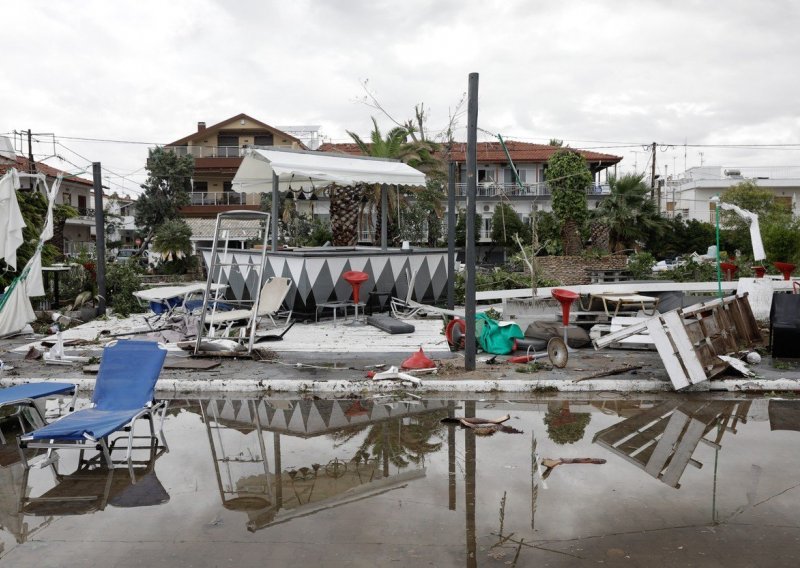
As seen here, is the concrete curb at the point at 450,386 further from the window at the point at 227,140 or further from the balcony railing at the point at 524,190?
the window at the point at 227,140

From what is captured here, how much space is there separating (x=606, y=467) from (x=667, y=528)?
1.29m

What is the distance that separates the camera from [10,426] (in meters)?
7.68

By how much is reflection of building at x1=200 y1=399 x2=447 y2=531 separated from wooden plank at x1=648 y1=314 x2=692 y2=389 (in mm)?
2709

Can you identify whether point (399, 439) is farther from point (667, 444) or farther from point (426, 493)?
point (667, 444)

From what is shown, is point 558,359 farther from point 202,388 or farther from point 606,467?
point 202,388

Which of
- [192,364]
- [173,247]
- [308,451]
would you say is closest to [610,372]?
[308,451]

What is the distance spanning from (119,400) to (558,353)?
18.9 feet

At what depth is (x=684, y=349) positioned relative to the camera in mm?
8688

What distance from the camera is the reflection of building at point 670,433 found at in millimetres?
6156

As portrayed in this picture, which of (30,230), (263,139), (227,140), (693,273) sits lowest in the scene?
(693,273)

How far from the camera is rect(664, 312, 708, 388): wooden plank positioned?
8625 millimetres

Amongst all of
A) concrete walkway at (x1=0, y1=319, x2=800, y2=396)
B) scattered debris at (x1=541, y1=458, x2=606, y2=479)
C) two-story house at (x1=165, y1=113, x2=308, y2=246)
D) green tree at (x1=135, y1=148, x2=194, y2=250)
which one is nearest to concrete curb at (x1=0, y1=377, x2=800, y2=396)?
concrete walkway at (x1=0, y1=319, x2=800, y2=396)

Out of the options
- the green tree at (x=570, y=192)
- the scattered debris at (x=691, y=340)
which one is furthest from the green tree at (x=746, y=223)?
the scattered debris at (x=691, y=340)

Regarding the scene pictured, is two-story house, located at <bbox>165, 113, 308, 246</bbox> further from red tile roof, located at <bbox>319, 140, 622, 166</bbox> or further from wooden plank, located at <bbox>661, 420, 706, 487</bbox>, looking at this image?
wooden plank, located at <bbox>661, 420, 706, 487</bbox>
